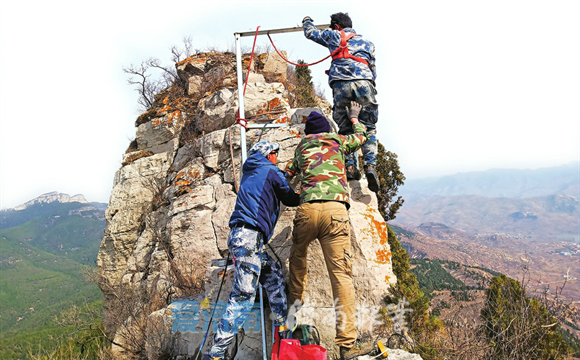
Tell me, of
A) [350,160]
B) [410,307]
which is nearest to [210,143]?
[350,160]

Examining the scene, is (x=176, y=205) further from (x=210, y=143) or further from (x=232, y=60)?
(x=232, y=60)

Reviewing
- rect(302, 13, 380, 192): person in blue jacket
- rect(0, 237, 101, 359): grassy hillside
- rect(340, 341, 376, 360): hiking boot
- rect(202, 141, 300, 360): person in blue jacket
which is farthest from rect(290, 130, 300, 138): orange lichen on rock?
rect(0, 237, 101, 359): grassy hillside

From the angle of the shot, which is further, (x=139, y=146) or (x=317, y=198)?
(x=139, y=146)

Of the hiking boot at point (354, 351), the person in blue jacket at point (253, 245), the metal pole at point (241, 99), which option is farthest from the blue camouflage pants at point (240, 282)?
the metal pole at point (241, 99)

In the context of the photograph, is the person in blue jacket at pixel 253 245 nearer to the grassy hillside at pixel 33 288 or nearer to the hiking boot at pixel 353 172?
the hiking boot at pixel 353 172

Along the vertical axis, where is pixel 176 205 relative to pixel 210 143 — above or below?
below

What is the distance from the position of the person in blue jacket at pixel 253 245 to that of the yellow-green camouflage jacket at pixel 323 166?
37 cm

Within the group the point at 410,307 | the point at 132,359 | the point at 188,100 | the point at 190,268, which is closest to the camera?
the point at 410,307

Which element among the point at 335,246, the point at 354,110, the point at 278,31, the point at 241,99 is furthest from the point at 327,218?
the point at 278,31

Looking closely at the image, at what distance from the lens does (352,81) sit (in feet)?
17.5

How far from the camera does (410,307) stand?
451cm

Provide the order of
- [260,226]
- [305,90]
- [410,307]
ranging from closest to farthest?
[260,226]
[410,307]
[305,90]

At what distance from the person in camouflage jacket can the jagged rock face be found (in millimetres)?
750

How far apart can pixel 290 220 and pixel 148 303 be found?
3325 mm
